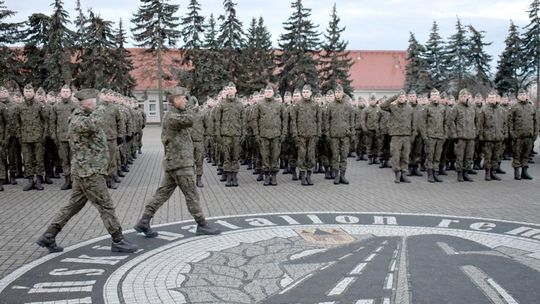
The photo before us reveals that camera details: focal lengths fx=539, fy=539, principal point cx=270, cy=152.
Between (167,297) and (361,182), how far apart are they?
9.22 meters

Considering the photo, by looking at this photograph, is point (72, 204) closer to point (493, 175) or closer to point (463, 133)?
point (463, 133)

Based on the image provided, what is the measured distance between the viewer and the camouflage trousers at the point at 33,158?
41.7ft

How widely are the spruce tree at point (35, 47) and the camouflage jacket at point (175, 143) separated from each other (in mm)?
39139

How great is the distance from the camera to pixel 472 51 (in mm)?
46656

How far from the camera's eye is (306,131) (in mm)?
13391

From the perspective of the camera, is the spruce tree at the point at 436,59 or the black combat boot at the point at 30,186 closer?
the black combat boot at the point at 30,186

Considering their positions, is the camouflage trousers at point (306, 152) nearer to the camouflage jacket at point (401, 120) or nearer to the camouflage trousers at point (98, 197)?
the camouflage jacket at point (401, 120)

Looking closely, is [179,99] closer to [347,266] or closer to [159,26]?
[347,266]

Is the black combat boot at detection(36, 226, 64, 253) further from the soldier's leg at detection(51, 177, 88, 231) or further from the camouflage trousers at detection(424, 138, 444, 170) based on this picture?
the camouflage trousers at detection(424, 138, 444, 170)

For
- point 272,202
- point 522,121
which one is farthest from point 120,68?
point 272,202

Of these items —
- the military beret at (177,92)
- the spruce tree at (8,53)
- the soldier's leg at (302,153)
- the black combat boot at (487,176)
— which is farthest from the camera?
the spruce tree at (8,53)

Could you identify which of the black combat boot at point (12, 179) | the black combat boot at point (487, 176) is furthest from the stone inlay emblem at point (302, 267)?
the black combat boot at point (12, 179)

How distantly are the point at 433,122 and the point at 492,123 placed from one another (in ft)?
5.01

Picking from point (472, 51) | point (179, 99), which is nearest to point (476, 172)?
point (179, 99)
